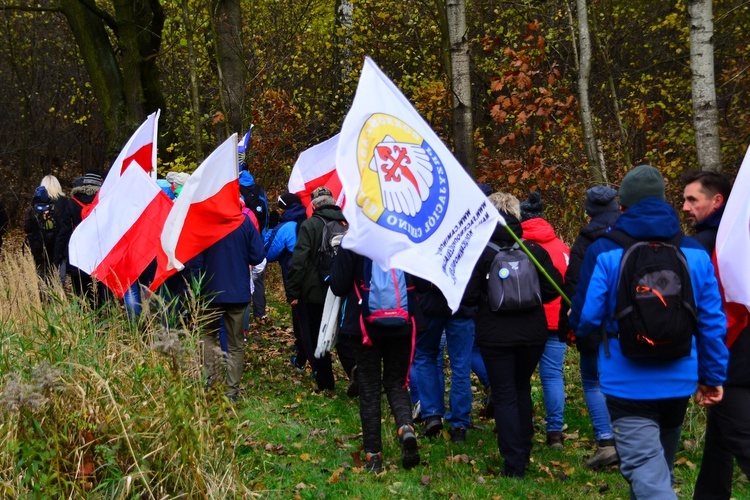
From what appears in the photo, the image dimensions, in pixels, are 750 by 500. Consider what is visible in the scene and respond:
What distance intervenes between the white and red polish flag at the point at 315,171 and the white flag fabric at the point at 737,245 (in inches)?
232

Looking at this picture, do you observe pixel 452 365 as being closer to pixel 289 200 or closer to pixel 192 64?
pixel 289 200

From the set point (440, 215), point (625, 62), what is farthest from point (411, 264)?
point (625, 62)

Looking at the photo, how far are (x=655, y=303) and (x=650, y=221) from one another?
0.44 meters

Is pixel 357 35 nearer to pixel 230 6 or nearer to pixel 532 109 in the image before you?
pixel 230 6

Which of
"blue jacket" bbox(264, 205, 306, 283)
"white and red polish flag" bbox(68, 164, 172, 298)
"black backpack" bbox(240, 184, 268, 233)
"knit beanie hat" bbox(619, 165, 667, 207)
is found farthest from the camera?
"black backpack" bbox(240, 184, 268, 233)

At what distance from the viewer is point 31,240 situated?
13203mm

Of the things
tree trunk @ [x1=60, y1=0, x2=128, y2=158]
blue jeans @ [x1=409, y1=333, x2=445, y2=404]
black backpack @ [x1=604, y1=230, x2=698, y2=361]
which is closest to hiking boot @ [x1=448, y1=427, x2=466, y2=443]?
blue jeans @ [x1=409, y1=333, x2=445, y2=404]

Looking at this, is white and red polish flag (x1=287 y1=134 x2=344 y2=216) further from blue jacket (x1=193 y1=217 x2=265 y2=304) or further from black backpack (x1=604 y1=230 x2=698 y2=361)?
black backpack (x1=604 y1=230 x2=698 y2=361)

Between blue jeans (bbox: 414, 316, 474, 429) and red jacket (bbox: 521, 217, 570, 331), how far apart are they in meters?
0.66

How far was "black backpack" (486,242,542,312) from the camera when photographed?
6250 millimetres

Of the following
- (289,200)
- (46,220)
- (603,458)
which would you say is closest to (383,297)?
(603,458)

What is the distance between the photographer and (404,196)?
490 centimetres

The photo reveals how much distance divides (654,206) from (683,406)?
1.05 metres

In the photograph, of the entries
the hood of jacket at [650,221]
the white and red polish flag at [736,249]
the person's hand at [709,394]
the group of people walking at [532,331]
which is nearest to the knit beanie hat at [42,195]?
the group of people walking at [532,331]
